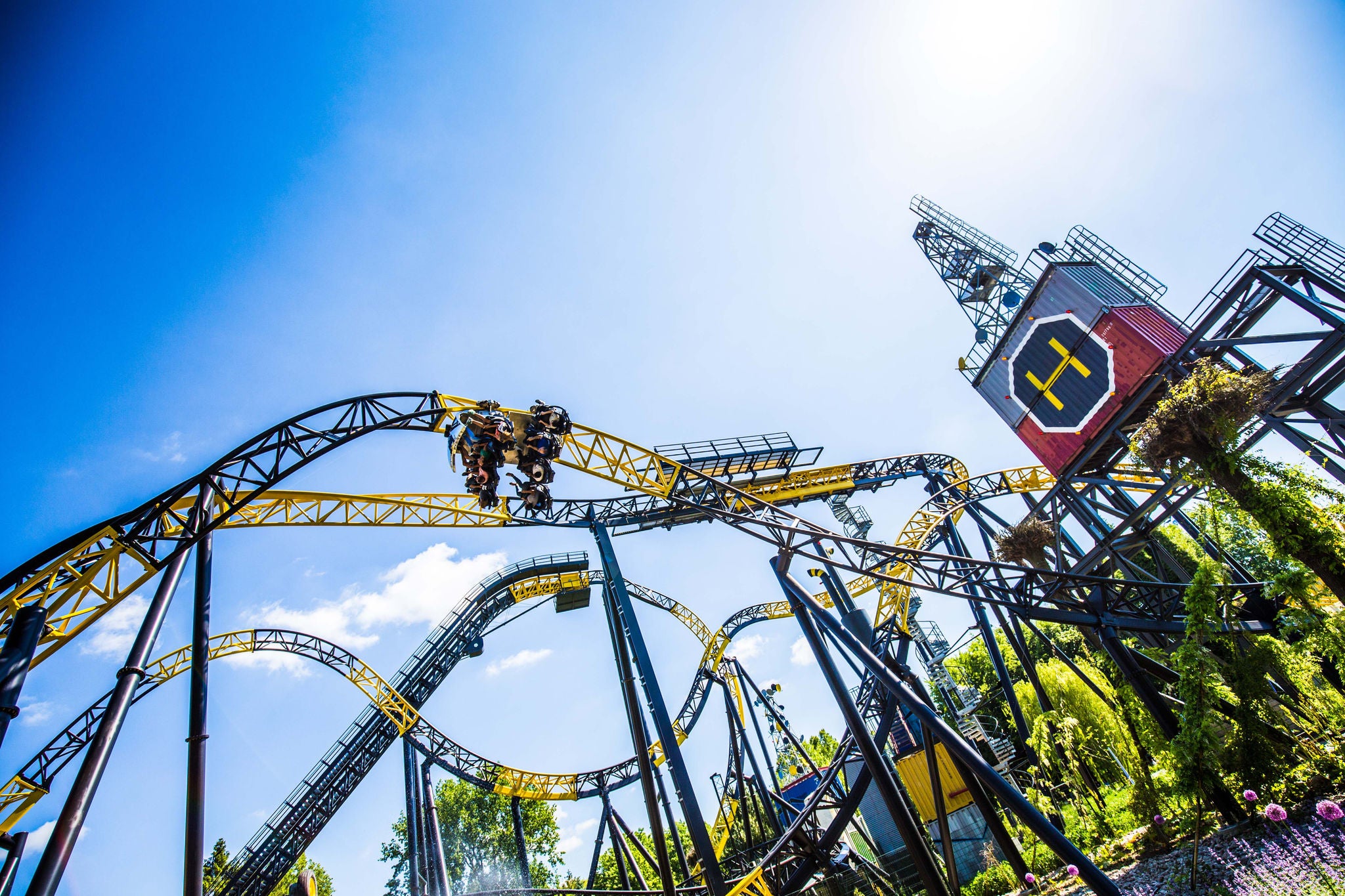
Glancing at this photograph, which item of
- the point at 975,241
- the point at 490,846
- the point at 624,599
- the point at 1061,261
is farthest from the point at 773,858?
the point at 490,846

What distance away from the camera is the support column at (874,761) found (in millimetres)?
6379

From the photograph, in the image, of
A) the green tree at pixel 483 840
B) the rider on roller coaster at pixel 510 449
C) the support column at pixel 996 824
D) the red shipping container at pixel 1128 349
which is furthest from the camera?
the green tree at pixel 483 840

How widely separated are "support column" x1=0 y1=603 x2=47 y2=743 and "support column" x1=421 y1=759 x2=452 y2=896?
38.8ft

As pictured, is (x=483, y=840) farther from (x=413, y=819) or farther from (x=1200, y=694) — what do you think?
(x=1200, y=694)

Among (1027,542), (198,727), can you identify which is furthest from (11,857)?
(1027,542)

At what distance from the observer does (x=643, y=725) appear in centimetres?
929

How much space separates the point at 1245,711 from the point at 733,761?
1251 centimetres

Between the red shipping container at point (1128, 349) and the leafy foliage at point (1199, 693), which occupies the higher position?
the red shipping container at point (1128, 349)

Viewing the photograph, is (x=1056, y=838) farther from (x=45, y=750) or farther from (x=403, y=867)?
(x=403, y=867)

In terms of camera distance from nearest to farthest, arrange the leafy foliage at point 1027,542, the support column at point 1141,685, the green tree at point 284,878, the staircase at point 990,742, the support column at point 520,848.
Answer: the support column at point 1141,685 < the staircase at point 990,742 < the leafy foliage at point 1027,542 < the support column at point 520,848 < the green tree at point 284,878

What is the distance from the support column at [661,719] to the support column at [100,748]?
21.3 ft

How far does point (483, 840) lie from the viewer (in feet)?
103

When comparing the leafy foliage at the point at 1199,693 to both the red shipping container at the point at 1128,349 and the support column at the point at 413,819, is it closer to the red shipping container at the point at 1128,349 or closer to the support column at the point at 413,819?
the red shipping container at the point at 1128,349

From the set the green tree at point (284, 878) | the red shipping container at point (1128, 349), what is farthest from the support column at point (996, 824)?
the green tree at point (284, 878)
